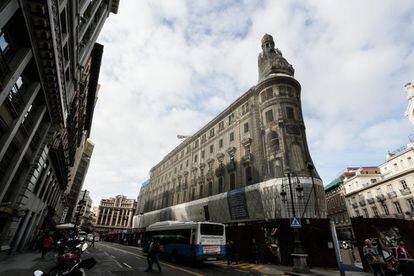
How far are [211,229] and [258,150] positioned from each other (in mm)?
17362

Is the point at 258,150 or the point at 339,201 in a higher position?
the point at 339,201

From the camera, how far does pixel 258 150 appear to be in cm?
3147

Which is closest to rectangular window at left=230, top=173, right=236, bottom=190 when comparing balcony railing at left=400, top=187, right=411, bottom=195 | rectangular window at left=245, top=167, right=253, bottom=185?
rectangular window at left=245, top=167, right=253, bottom=185

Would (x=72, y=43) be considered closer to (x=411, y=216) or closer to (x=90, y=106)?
(x=90, y=106)

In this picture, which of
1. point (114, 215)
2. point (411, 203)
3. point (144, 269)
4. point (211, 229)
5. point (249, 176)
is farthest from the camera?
point (114, 215)

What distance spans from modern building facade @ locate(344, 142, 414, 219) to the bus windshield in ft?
127

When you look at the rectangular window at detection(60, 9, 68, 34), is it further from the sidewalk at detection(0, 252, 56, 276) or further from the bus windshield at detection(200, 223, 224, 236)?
the bus windshield at detection(200, 223, 224, 236)

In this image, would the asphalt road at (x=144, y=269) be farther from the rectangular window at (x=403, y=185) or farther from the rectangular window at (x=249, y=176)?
the rectangular window at (x=403, y=185)

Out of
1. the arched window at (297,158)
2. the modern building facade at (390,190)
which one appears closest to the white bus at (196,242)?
the arched window at (297,158)

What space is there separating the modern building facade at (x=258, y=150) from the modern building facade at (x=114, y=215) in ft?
327

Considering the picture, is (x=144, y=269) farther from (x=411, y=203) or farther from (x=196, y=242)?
(x=411, y=203)

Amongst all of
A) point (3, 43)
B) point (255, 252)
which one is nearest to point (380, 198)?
point (255, 252)

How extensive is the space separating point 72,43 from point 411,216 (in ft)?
172

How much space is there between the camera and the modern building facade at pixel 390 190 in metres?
39.5
